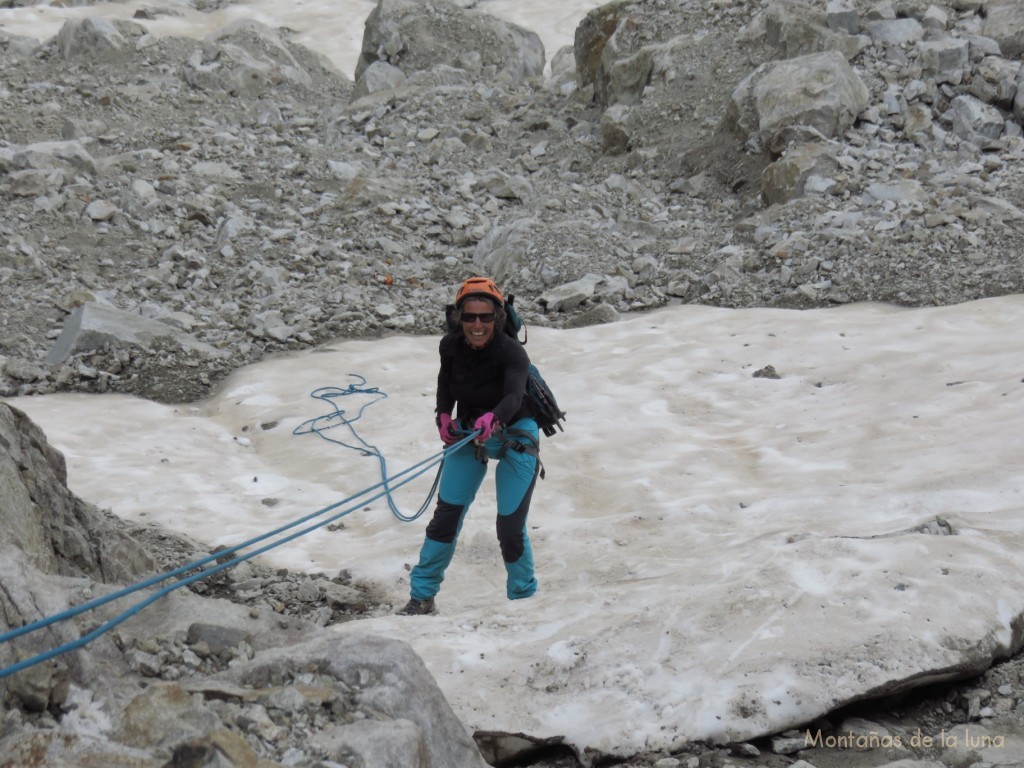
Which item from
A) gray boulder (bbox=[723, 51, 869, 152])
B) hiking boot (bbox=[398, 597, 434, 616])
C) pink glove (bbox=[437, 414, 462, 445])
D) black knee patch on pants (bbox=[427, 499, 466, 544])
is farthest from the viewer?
gray boulder (bbox=[723, 51, 869, 152])

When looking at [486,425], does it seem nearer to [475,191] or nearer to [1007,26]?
[475,191]

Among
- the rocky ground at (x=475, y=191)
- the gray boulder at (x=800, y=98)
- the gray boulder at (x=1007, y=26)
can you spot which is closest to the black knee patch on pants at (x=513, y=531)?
the rocky ground at (x=475, y=191)

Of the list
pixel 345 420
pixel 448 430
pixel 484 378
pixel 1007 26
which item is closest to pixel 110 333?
pixel 345 420

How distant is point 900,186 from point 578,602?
34.0 feet

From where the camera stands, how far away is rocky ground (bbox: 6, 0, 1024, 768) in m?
12.4

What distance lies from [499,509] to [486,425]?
1.91 ft

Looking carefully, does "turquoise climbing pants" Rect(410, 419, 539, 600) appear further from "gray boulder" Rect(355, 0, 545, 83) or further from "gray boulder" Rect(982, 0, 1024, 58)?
"gray boulder" Rect(355, 0, 545, 83)

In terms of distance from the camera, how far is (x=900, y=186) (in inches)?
542

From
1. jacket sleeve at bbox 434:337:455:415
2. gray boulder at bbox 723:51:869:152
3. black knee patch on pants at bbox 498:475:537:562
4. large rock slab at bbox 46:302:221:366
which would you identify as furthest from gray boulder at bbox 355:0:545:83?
black knee patch on pants at bbox 498:475:537:562

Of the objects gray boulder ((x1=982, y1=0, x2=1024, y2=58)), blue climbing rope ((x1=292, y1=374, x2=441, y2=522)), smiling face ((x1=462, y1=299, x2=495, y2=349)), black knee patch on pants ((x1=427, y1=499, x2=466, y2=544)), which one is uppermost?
gray boulder ((x1=982, y1=0, x2=1024, y2=58))

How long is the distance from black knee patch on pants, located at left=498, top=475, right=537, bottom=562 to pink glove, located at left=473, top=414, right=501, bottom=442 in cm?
47

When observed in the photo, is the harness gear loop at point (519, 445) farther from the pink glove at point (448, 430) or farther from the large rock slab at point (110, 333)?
the large rock slab at point (110, 333)

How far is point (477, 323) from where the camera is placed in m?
5.50

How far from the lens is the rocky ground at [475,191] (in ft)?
40.8
